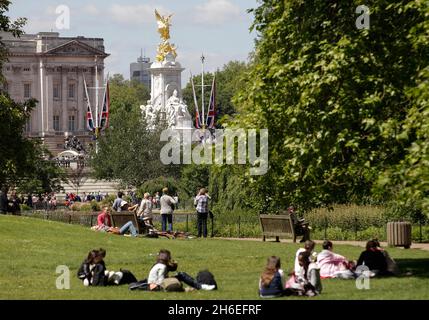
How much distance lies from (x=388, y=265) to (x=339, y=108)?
321 cm

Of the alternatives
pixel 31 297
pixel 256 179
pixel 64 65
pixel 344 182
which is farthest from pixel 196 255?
pixel 64 65

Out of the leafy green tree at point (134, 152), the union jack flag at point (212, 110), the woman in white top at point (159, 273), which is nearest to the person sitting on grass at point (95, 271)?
the woman in white top at point (159, 273)

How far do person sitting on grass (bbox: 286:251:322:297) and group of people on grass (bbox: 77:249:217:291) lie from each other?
5.13 ft

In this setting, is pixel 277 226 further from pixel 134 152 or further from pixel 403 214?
pixel 134 152

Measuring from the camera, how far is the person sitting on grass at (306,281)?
22375 millimetres

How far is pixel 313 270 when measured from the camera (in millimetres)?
22547

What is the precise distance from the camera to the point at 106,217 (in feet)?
130

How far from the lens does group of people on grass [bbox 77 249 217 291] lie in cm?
2327

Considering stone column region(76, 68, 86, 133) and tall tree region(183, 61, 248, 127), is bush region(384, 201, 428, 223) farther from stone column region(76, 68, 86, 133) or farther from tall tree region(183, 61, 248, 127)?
stone column region(76, 68, 86, 133)

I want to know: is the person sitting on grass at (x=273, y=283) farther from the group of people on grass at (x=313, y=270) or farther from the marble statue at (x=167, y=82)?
the marble statue at (x=167, y=82)

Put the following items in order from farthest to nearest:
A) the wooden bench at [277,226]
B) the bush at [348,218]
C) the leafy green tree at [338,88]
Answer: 1. the bush at [348,218]
2. the wooden bench at [277,226]
3. the leafy green tree at [338,88]

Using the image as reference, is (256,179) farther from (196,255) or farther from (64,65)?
(64,65)

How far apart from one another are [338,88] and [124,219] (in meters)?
14.9

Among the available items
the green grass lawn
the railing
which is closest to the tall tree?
the railing
